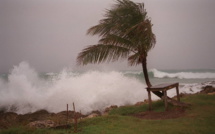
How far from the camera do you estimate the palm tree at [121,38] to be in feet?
30.9

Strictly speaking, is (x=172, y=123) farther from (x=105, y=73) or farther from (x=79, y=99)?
(x=105, y=73)

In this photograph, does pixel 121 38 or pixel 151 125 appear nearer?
pixel 151 125

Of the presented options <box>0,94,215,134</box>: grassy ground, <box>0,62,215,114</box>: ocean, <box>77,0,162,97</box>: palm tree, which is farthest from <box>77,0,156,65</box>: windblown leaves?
<box>0,62,215,114</box>: ocean

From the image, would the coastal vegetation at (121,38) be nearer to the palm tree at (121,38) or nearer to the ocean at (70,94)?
the palm tree at (121,38)

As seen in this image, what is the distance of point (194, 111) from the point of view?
8125mm

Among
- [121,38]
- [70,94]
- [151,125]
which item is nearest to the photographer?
[151,125]

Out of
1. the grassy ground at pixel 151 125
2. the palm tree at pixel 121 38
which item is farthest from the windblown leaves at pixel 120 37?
the grassy ground at pixel 151 125

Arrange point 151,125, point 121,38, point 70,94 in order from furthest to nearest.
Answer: point 70,94
point 121,38
point 151,125

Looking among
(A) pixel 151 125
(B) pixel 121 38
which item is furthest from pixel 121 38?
(A) pixel 151 125

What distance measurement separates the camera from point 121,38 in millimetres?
9602

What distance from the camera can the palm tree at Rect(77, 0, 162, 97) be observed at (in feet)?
30.9

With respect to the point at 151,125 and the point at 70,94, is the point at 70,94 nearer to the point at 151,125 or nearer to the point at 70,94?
the point at 70,94

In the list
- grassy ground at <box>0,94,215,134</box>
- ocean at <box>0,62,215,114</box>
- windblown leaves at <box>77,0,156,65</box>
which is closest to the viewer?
grassy ground at <box>0,94,215,134</box>

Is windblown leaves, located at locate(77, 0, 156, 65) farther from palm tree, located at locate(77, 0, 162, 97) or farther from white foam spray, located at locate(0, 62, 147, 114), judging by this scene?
white foam spray, located at locate(0, 62, 147, 114)
